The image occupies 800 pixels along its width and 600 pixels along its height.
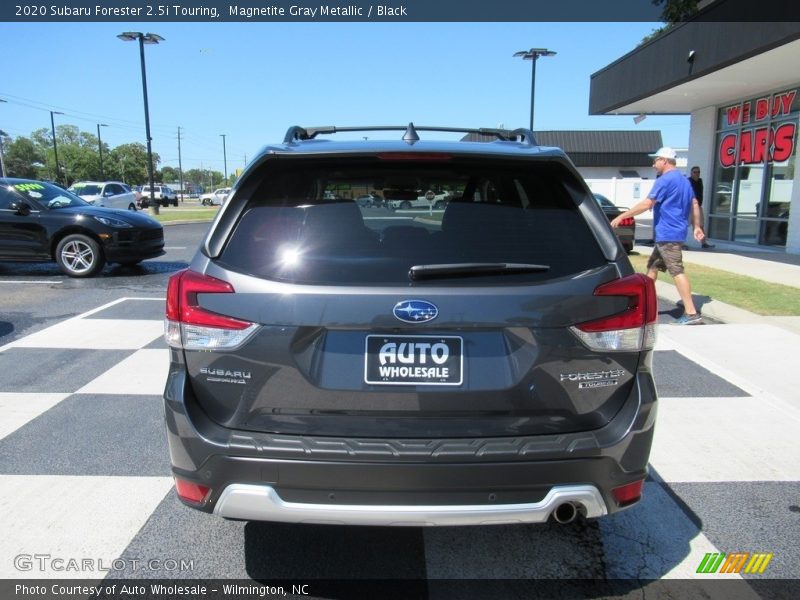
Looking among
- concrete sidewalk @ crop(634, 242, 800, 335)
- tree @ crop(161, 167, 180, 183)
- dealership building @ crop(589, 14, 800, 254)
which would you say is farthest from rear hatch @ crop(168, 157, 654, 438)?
tree @ crop(161, 167, 180, 183)

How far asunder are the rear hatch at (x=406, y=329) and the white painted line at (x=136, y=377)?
2945 mm

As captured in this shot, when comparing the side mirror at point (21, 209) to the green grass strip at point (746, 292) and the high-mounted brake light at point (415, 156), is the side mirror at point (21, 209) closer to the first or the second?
the high-mounted brake light at point (415, 156)

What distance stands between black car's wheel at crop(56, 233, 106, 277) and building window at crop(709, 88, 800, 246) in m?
14.2

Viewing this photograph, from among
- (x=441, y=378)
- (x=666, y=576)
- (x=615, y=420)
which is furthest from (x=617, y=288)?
(x=666, y=576)

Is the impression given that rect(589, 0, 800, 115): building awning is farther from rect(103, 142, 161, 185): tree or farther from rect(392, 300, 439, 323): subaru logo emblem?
rect(103, 142, 161, 185): tree

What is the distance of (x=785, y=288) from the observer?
29.9 feet

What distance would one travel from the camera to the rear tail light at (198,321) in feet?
7.29

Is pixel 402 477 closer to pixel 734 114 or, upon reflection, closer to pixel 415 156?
pixel 415 156

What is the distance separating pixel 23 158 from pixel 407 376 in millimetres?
137944

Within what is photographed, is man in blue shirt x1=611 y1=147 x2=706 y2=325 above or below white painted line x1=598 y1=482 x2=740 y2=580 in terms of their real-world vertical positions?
above

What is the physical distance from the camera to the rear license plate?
2170mm

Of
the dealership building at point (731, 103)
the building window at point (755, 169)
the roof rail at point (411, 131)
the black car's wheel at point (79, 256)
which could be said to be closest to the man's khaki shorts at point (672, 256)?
the roof rail at point (411, 131)

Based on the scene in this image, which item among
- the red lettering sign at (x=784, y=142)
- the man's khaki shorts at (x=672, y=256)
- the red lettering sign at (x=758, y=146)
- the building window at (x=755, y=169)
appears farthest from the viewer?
the building window at (x=755, y=169)

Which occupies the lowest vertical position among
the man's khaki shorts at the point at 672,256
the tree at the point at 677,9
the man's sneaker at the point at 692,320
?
the man's sneaker at the point at 692,320
